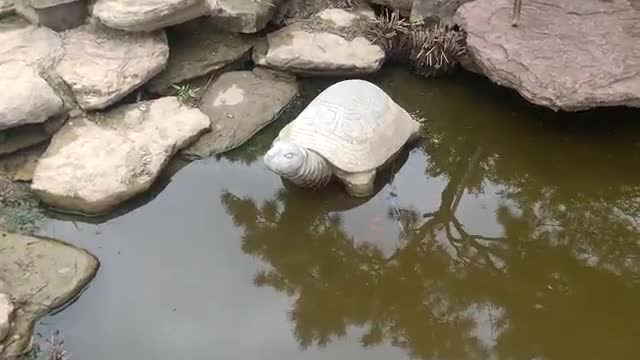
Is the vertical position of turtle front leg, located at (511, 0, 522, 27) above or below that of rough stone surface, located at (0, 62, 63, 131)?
above

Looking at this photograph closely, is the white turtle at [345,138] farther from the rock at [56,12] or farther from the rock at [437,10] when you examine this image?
the rock at [56,12]

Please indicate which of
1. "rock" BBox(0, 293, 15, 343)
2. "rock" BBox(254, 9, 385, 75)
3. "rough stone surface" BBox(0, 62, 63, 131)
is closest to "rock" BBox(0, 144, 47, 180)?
"rough stone surface" BBox(0, 62, 63, 131)

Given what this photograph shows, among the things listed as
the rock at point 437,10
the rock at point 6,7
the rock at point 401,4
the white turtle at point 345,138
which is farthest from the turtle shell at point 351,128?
the rock at point 6,7

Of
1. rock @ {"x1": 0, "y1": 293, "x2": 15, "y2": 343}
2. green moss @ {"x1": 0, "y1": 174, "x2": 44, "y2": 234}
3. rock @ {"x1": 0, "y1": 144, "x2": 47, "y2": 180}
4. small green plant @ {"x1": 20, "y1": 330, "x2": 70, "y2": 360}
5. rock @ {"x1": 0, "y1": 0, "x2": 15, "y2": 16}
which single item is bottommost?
small green plant @ {"x1": 20, "y1": 330, "x2": 70, "y2": 360}

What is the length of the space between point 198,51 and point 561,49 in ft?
8.52

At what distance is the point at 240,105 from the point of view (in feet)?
18.1

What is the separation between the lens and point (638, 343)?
4164 millimetres

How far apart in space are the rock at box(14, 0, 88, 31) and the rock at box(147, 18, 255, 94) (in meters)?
0.66

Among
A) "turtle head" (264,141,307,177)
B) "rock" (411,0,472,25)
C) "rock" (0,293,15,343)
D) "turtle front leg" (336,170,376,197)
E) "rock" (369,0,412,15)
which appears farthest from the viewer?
"rock" (369,0,412,15)

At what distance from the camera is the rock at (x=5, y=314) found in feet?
13.0

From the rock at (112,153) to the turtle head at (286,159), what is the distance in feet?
2.70

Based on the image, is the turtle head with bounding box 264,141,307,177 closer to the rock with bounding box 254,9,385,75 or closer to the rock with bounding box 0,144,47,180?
the rock with bounding box 254,9,385,75

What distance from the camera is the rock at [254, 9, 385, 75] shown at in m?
5.65

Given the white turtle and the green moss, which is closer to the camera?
the green moss
